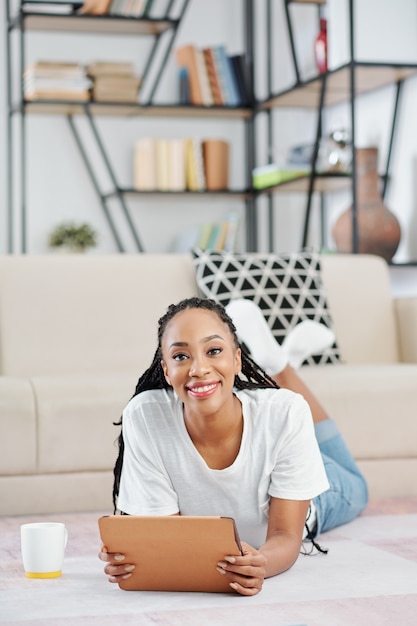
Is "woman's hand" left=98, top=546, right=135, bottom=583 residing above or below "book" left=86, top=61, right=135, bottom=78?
below

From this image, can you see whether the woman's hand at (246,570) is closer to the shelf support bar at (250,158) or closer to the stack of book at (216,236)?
the stack of book at (216,236)

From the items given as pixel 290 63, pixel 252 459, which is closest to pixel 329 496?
pixel 252 459

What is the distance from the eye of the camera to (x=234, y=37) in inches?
215

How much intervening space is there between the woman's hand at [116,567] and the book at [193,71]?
354cm

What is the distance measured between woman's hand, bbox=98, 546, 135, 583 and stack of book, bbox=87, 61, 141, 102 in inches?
134

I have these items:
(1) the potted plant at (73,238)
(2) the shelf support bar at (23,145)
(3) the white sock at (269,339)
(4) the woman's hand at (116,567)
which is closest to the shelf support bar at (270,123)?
(1) the potted plant at (73,238)

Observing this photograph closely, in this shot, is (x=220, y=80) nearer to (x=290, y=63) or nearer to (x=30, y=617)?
(x=290, y=63)

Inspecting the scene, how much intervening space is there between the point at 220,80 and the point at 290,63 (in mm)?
484

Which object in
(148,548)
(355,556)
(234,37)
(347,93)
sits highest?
(234,37)

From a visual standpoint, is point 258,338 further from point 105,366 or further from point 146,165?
point 146,165

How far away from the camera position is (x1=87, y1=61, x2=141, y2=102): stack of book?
15.9 feet

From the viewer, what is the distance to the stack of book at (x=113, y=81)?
4.84 m

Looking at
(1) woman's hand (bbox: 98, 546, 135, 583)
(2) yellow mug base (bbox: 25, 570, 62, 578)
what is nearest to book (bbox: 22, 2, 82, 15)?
(2) yellow mug base (bbox: 25, 570, 62, 578)

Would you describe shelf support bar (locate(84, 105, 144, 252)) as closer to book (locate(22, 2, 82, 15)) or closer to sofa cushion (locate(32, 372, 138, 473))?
book (locate(22, 2, 82, 15))
